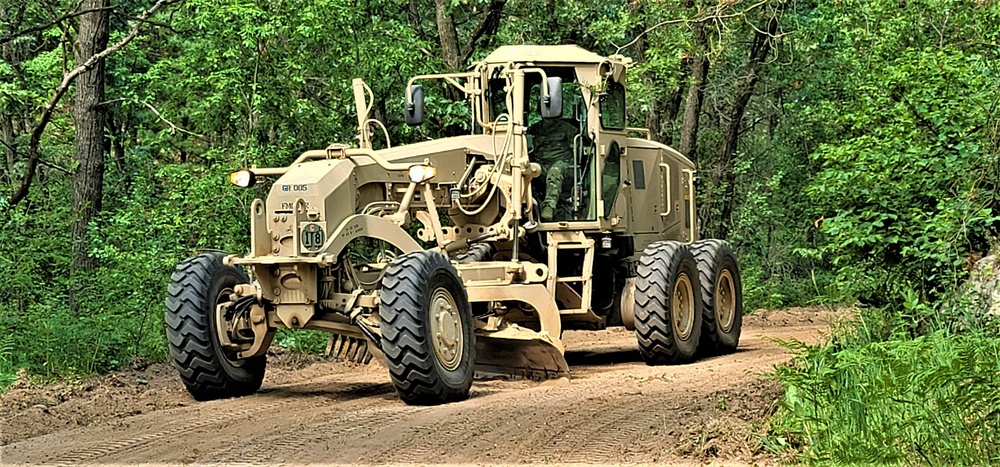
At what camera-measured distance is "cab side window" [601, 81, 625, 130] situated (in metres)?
13.4

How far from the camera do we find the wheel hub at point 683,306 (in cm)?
1325

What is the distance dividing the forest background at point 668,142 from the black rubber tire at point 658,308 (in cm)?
147

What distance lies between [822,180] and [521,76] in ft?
10.4

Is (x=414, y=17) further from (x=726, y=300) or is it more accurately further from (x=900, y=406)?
(x=900, y=406)

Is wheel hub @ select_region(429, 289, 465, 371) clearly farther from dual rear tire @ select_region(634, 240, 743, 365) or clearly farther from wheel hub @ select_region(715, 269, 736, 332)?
wheel hub @ select_region(715, 269, 736, 332)

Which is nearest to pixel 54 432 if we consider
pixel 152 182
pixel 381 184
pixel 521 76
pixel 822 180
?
pixel 381 184

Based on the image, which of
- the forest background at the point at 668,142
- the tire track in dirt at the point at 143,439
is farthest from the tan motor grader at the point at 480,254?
the forest background at the point at 668,142

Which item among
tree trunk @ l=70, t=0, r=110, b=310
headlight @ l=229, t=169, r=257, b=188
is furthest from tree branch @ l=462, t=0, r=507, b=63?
headlight @ l=229, t=169, r=257, b=188

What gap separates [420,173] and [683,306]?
3.93 meters

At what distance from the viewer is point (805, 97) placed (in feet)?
90.0

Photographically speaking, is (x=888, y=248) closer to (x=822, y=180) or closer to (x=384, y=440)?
(x=822, y=180)

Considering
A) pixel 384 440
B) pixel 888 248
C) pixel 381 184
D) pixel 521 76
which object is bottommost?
pixel 384 440

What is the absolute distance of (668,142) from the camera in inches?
1048

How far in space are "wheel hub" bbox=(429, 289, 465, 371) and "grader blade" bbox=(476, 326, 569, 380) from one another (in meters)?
1.04
